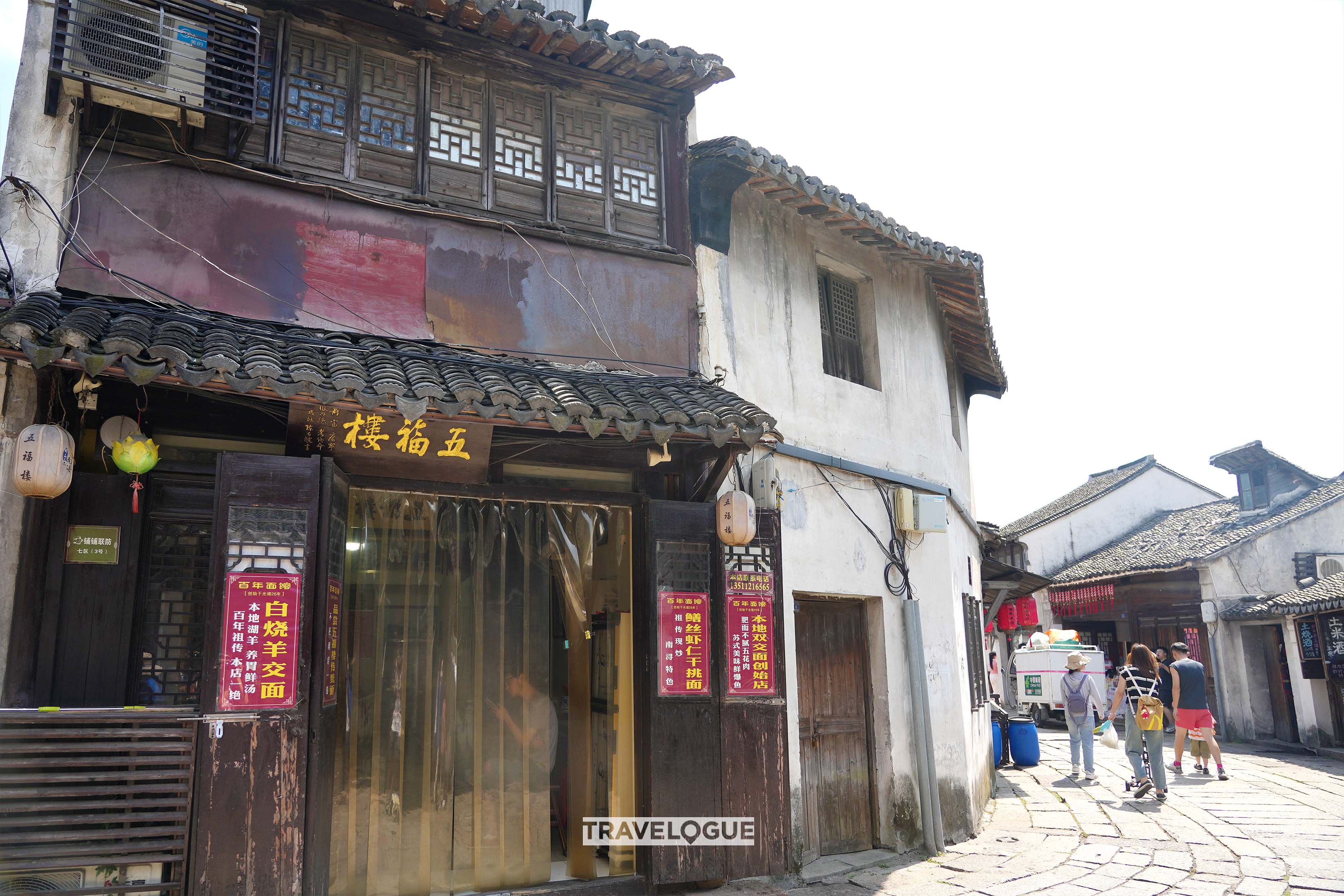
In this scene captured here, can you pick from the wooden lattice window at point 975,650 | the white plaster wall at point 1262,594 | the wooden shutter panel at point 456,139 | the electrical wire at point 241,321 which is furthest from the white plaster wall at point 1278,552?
the wooden shutter panel at point 456,139

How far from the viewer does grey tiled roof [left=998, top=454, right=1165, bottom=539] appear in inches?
1210

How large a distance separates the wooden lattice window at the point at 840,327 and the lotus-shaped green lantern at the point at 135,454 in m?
6.79

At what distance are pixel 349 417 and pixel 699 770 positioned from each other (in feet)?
13.1

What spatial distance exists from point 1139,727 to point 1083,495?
76.1ft

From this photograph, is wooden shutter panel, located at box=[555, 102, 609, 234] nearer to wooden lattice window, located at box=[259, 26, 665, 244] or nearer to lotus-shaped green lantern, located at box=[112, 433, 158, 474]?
wooden lattice window, located at box=[259, 26, 665, 244]

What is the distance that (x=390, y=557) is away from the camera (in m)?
7.52

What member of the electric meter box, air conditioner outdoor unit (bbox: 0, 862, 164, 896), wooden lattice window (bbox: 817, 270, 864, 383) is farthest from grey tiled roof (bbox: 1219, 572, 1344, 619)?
air conditioner outdoor unit (bbox: 0, 862, 164, 896)

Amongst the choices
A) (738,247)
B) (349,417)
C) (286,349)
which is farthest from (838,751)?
(286,349)

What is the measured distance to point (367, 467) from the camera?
6.91 metres

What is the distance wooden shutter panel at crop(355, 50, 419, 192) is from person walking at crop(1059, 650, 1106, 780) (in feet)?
37.9

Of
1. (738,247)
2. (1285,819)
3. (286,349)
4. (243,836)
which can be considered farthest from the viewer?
(1285,819)

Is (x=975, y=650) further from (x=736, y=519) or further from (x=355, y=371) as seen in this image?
(x=355, y=371)

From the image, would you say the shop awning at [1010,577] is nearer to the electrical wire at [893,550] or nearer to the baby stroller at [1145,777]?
the baby stroller at [1145,777]

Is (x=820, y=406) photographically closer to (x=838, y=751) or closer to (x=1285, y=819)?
(x=838, y=751)
